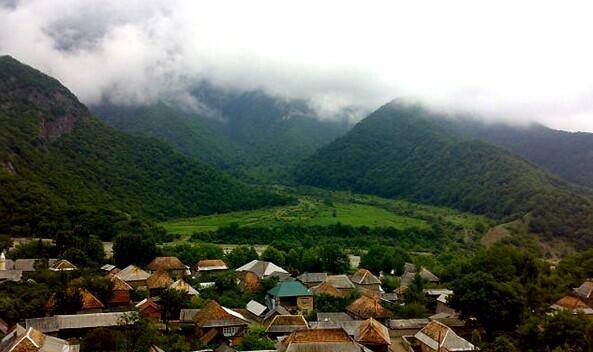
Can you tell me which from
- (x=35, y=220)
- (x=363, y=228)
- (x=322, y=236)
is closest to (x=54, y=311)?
(x=35, y=220)

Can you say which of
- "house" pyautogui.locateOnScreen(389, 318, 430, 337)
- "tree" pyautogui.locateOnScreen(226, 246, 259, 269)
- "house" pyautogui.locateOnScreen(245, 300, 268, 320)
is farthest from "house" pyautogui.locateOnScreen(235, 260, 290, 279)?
"house" pyautogui.locateOnScreen(389, 318, 430, 337)

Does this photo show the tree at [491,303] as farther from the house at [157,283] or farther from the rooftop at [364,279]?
the house at [157,283]

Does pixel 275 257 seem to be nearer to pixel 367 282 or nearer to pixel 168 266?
pixel 168 266

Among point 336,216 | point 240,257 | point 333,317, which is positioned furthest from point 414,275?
point 336,216

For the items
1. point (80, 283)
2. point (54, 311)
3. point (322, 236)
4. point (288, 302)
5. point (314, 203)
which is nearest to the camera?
point (54, 311)

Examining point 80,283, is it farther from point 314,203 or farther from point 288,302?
point 314,203

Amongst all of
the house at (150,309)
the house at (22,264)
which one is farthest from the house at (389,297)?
the house at (22,264)

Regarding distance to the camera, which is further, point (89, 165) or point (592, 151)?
point (592, 151)
